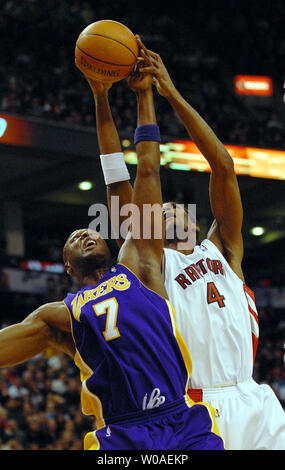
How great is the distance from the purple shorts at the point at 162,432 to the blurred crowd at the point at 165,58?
9.61 m

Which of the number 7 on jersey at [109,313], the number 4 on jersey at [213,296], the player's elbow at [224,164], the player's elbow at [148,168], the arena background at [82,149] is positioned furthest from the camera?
the arena background at [82,149]

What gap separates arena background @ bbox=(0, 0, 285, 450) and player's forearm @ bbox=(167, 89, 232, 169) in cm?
667

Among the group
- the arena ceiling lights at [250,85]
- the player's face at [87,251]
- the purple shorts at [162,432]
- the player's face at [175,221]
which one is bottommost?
the purple shorts at [162,432]

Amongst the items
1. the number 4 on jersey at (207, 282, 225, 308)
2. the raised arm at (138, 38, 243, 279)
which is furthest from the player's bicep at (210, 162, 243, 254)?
the number 4 on jersey at (207, 282, 225, 308)

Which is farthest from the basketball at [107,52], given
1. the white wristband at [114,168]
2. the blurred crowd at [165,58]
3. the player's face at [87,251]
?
the blurred crowd at [165,58]

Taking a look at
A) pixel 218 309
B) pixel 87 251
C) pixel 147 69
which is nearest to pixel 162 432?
pixel 218 309

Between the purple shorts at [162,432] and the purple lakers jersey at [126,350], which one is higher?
the purple lakers jersey at [126,350]

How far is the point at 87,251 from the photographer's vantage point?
301 cm

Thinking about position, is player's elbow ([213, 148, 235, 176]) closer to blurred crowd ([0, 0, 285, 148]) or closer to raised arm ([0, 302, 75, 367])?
raised arm ([0, 302, 75, 367])

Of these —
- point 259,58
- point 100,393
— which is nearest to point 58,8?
point 259,58

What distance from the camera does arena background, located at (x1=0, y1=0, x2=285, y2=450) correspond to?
10773 mm

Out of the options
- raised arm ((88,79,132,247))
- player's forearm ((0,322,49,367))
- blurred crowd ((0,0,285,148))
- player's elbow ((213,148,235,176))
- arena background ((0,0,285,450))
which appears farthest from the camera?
blurred crowd ((0,0,285,148))

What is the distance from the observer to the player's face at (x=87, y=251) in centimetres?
301

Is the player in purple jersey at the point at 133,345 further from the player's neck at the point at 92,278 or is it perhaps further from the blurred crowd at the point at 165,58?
the blurred crowd at the point at 165,58
